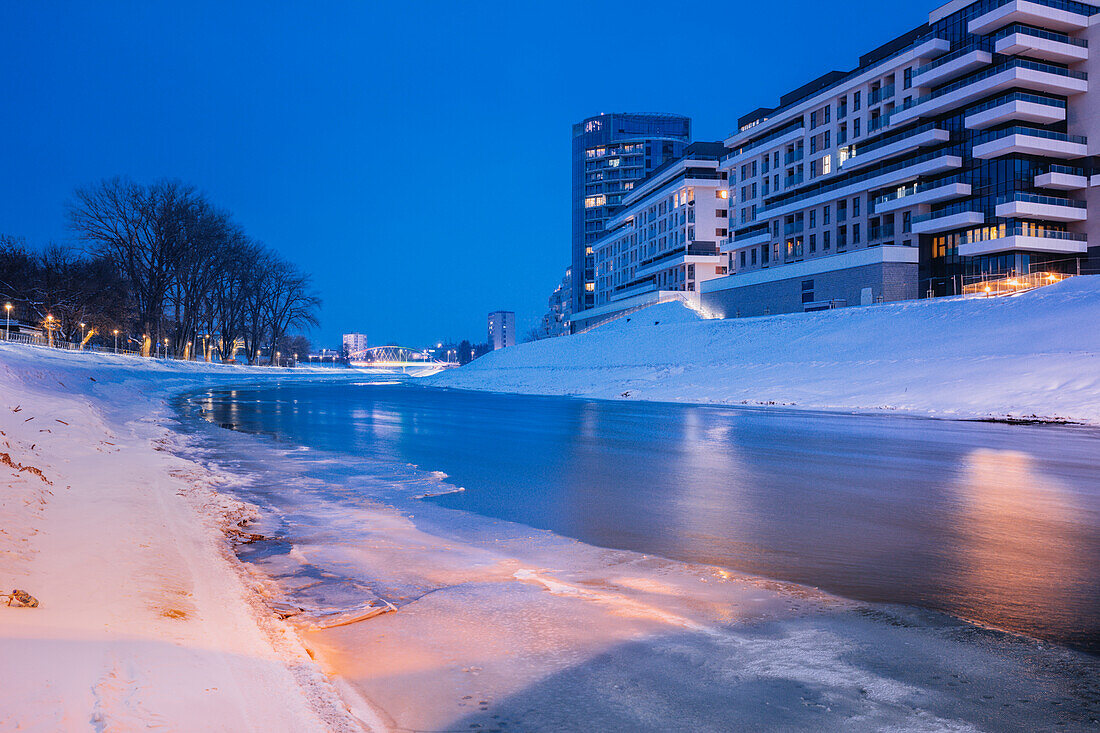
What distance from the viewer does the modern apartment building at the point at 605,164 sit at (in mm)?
170125

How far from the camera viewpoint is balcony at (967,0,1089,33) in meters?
55.2

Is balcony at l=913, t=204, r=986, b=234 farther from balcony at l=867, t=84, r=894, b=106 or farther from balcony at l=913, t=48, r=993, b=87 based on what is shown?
balcony at l=867, t=84, r=894, b=106

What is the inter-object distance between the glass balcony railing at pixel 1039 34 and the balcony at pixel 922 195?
11.4 meters

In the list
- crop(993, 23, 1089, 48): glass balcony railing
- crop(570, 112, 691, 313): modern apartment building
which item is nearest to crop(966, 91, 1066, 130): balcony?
crop(993, 23, 1089, 48): glass balcony railing

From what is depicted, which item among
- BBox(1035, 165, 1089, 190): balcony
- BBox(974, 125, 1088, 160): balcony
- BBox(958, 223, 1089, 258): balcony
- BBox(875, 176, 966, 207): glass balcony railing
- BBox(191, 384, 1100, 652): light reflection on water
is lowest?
BBox(191, 384, 1100, 652): light reflection on water

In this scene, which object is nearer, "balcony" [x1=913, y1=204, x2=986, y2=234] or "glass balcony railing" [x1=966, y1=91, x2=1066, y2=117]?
"glass balcony railing" [x1=966, y1=91, x2=1066, y2=117]

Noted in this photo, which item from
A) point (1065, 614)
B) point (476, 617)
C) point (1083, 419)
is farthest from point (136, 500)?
point (1083, 419)

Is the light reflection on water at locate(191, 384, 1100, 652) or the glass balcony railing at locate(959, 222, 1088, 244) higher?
the glass balcony railing at locate(959, 222, 1088, 244)

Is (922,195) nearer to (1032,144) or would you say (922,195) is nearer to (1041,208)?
(1032,144)

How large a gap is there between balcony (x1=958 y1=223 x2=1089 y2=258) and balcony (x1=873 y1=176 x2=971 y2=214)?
4.24m

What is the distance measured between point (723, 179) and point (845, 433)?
91.5m

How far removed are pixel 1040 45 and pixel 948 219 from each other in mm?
14100

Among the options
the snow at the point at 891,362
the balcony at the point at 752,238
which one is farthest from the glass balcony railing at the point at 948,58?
the balcony at the point at 752,238

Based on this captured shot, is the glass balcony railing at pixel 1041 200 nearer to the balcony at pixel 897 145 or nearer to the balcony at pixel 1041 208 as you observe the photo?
the balcony at pixel 1041 208
